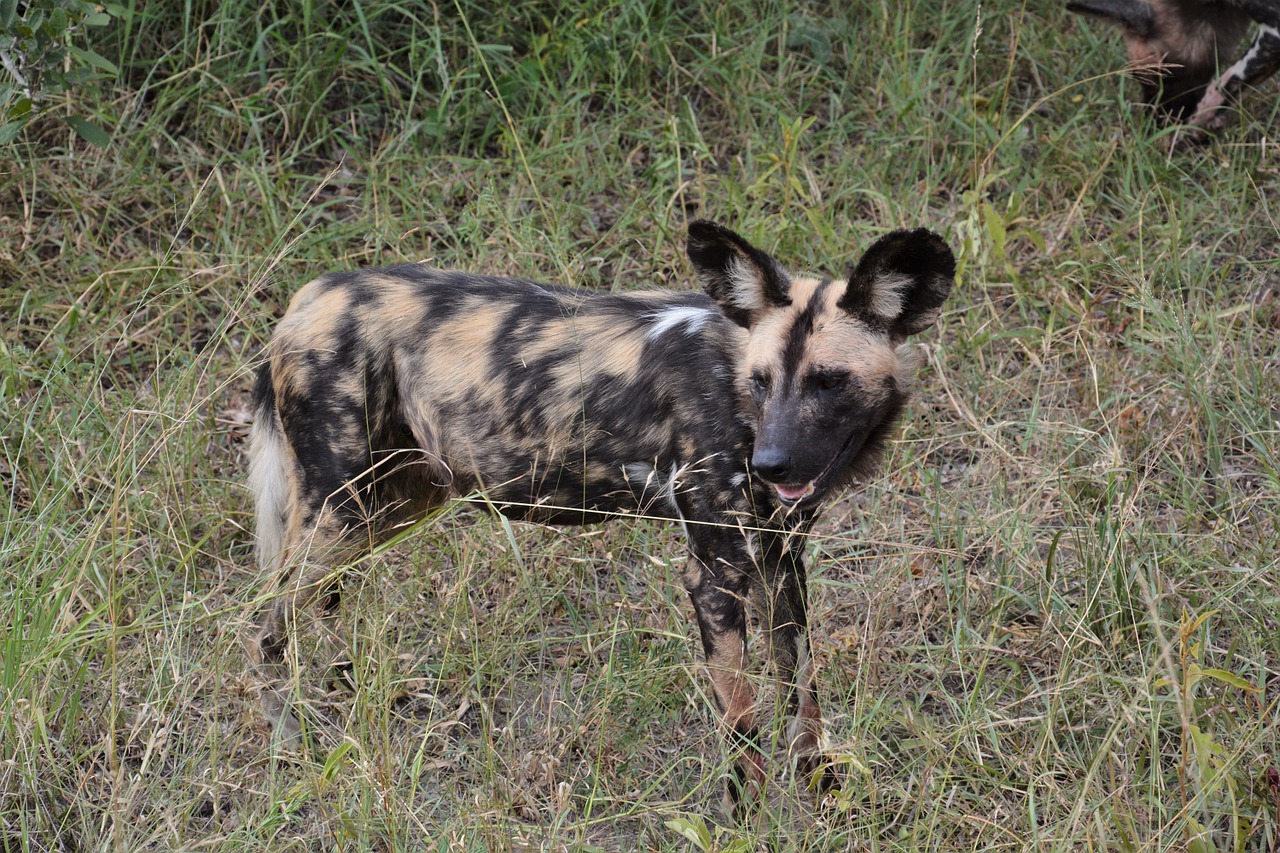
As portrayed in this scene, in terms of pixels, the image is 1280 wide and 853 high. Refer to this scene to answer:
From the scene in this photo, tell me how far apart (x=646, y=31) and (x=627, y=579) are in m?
2.27

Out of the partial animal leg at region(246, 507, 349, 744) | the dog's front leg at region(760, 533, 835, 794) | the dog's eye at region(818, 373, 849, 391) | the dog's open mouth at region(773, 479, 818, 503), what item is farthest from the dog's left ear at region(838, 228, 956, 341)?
the partial animal leg at region(246, 507, 349, 744)

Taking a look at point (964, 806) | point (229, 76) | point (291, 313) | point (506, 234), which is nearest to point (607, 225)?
point (506, 234)

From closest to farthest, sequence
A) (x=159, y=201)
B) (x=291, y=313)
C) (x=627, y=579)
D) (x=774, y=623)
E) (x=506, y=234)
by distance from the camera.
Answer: (x=774, y=623) < (x=291, y=313) < (x=627, y=579) < (x=506, y=234) < (x=159, y=201)

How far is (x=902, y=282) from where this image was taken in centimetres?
250

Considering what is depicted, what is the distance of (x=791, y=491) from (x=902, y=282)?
1.50 ft

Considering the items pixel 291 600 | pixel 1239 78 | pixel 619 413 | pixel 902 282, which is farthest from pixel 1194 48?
pixel 291 600

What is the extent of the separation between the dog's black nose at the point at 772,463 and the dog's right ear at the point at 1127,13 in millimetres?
3206

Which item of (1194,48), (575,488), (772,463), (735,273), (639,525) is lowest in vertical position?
(639,525)

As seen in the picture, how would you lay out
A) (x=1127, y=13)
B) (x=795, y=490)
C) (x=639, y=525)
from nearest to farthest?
1. (x=795, y=490)
2. (x=639, y=525)
3. (x=1127, y=13)

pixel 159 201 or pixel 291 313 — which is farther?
pixel 159 201

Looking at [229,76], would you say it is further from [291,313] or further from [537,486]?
[537,486]

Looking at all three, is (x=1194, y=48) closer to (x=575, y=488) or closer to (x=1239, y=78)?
(x=1239, y=78)

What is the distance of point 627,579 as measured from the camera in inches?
131

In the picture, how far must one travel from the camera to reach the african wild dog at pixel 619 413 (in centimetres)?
250
